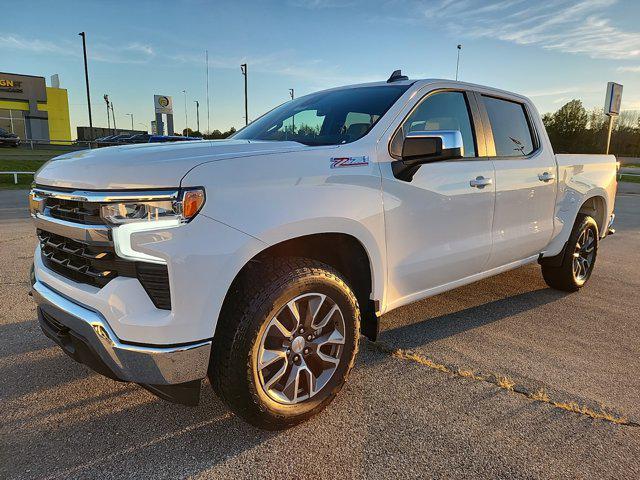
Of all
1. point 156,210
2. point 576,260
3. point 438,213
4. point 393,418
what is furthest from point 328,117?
point 576,260

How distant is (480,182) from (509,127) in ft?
3.18

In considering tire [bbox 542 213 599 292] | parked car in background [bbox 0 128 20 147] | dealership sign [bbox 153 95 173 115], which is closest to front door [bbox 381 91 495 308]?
tire [bbox 542 213 599 292]

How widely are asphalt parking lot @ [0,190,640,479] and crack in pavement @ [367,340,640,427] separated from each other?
Answer: 15mm

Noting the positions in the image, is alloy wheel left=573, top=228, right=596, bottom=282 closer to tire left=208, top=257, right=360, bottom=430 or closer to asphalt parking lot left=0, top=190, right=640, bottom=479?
asphalt parking lot left=0, top=190, right=640, bottom=479

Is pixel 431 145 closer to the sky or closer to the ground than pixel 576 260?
closer to the sky

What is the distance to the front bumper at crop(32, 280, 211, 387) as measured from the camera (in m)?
2.06

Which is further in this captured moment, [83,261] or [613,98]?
[613,98]

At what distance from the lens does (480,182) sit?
345 cm

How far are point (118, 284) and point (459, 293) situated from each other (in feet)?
11.9

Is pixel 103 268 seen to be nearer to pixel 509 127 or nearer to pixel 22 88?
pixel 509 127

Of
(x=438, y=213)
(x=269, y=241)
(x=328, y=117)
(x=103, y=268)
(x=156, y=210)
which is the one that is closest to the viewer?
(x=156, y=210)

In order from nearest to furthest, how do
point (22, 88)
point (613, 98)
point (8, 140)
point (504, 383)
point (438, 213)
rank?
point (504, 383), point (438, 213), point (613, 98), point (8, 140), point (22, 88)

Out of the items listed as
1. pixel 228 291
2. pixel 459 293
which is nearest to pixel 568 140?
pixel 459 293

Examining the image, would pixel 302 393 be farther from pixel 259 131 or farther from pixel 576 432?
pixel 259 131
